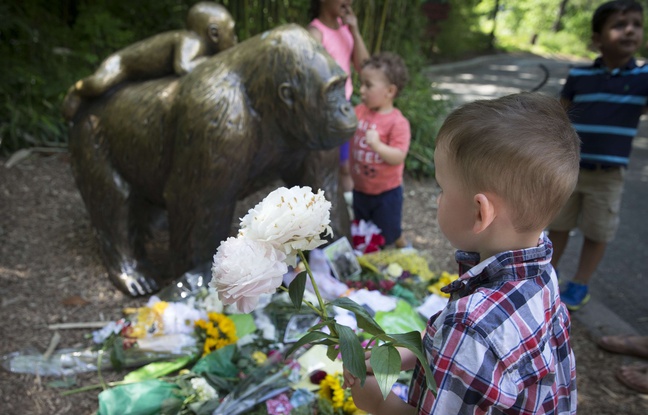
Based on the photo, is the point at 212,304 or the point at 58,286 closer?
the point at 212,304

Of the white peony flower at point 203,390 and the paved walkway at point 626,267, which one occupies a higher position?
the white peony flower at point 203,390

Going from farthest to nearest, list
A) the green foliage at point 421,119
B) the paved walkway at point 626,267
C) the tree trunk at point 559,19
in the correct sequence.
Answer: the tree trunk at point 559,19 < the green foliage at point 421,119 < the paved walkway at point 626,267

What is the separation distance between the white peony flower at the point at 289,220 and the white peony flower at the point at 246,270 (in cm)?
2

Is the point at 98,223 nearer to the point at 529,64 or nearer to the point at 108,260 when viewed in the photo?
the point at 108,260

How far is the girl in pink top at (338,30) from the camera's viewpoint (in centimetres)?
345

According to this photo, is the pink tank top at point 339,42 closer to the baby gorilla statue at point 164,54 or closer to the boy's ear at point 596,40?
the baby gorilla statue at point 164,54

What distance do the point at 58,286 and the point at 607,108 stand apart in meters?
3.09

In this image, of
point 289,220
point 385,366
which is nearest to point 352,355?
point 385,366

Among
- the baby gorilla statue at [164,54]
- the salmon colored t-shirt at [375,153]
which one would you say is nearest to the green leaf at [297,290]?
the baby gorilla statue at [164,54]

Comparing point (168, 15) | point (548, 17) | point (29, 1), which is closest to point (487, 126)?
point (168, 15)

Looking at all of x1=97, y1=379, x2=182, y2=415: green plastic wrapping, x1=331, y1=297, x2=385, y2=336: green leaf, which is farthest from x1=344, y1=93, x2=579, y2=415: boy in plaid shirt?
x1=97, y1=379, x2=182, y2=415: green plastic wrapping

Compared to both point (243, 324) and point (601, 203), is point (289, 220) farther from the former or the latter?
point (601, 203)

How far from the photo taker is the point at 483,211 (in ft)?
3.39

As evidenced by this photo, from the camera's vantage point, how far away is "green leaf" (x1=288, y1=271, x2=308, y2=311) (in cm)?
112
